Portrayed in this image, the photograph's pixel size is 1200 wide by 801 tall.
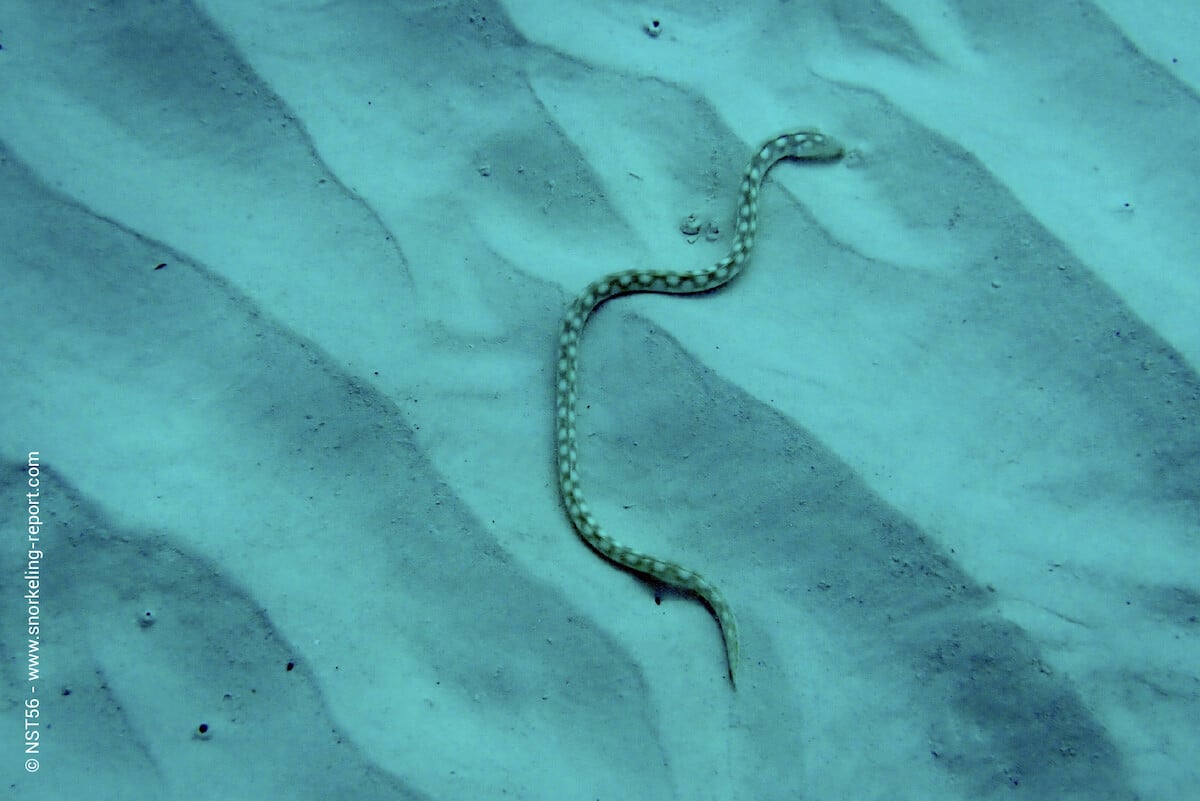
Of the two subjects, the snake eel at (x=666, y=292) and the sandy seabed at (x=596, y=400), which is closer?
the sandy seabed at (x=596, y=400)

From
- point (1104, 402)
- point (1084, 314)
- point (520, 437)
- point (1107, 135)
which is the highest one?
point (1107, 135)

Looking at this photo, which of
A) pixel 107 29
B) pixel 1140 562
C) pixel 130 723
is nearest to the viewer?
pixel 130 723

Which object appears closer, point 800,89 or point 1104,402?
point 1104,402

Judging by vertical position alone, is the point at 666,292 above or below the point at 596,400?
above

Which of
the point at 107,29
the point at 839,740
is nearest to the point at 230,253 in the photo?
the point at 107,29

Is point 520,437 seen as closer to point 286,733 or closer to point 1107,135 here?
point 286,733

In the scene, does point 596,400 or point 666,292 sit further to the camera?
point 666,292

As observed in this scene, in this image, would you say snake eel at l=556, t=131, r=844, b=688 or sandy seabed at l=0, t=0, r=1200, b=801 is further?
snake eel at l=556, t=131, r=844, b=688

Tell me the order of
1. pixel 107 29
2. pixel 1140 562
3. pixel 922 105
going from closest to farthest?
pixel 1140 562, pixel 107 29, pixel 922 105
